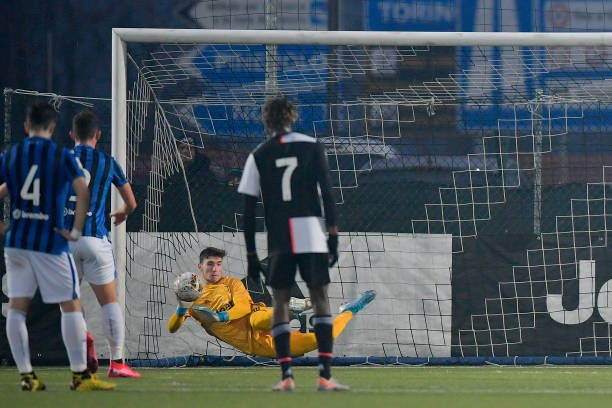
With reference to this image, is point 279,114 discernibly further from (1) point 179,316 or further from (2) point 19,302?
(1) point 179,316

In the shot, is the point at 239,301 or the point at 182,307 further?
the point at 239,301

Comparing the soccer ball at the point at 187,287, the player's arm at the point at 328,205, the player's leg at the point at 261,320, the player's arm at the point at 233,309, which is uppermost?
the player's arm at the point at 328,205

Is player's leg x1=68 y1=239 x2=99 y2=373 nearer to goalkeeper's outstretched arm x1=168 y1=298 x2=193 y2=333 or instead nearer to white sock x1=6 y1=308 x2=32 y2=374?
white sock x1=6 y1=308 x2=32 y2=374

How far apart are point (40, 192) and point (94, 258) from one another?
1374 millimetres

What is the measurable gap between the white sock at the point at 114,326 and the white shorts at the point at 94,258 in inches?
7.4

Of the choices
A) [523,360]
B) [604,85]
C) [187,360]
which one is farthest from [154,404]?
[604,85]

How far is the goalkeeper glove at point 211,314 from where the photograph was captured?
33.6ft

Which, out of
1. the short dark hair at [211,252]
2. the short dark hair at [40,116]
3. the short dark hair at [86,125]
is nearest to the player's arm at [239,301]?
the short dark hair at [211,252]

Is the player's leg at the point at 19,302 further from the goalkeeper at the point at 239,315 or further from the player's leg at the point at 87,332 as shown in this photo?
the goalkeeper at the point at 239,315

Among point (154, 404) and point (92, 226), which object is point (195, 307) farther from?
point (154, 404)

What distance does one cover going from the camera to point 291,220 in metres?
7.70

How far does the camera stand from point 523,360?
1129cm

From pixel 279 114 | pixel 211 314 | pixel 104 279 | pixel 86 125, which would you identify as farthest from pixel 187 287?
pixel 279 114

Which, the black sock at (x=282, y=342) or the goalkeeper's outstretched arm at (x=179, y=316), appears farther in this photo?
the goalkeeper's outstretched arm at (x=179, y=316)
